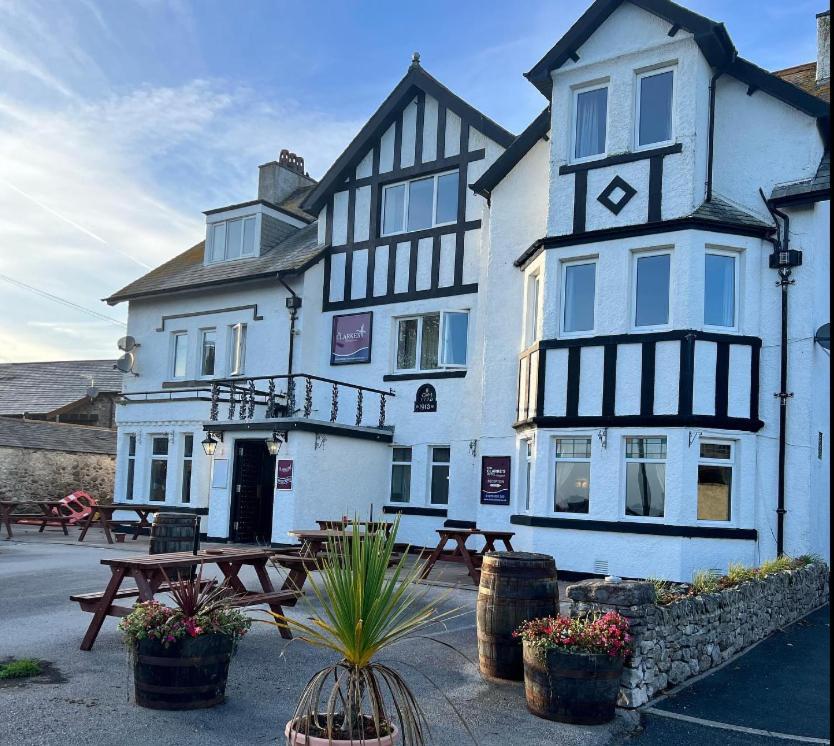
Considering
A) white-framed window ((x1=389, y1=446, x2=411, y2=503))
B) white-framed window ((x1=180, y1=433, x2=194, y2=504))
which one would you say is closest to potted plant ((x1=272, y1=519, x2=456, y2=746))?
white-framed window ((x1=389, y1=446, x2=411, y2=503))

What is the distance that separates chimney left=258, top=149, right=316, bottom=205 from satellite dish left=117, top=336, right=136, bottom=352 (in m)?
5.74

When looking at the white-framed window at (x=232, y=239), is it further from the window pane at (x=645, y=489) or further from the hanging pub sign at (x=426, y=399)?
the window pane at (x=645, y=489)

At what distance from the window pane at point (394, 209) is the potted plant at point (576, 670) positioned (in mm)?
14010

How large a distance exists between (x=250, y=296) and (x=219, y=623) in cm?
1589

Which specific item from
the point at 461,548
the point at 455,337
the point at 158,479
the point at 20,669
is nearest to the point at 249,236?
the point at 158,479

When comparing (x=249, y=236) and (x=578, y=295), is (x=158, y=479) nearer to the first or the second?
(x=249, y=236)

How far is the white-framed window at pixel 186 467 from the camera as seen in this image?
21.9 m

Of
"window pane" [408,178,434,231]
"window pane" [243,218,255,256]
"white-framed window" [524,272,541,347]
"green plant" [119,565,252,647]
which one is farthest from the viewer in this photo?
"window pane" [243,218,255,256]

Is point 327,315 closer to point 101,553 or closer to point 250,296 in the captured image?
point 250,296

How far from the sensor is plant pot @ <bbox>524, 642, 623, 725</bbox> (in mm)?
6492

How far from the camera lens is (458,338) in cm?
1856

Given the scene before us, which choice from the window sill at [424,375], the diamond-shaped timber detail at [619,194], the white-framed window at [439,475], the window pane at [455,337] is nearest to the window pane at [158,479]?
the window sill at [424,375]

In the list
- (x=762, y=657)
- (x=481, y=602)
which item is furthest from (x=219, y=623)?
(x=762, y=657)

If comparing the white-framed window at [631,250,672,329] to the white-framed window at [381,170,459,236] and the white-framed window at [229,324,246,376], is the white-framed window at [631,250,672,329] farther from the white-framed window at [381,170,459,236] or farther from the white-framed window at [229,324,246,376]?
the white-framed window at [229,324,246,376]
